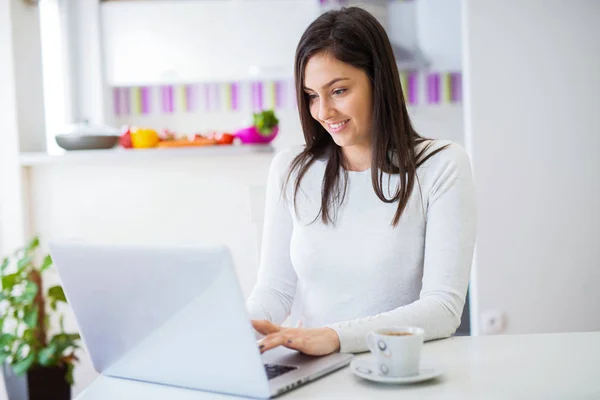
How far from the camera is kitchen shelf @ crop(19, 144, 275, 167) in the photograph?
3084 mm

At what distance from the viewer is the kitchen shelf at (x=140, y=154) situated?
308 cm

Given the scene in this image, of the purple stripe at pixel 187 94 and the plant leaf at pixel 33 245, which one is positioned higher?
the purple stripe at pixel 187 94

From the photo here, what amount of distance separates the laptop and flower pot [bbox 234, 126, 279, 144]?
204cm

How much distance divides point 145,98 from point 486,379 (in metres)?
5.26

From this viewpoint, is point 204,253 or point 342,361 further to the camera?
point 342,361

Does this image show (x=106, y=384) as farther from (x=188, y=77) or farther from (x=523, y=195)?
(x=188, y=77)

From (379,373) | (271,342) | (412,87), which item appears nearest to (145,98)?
(412,87)

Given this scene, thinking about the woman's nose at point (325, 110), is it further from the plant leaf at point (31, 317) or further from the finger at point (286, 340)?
the plant leaf at point (31, 317)

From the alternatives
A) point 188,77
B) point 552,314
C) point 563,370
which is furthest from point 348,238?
point 188,77

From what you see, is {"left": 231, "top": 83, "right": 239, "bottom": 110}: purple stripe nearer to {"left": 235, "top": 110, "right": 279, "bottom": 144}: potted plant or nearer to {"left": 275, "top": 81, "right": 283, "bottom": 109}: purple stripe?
{"left": 275, "top": 81, "right": 283, "bottom": 109}: purple stripe

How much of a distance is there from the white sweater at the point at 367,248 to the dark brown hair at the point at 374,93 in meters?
0.02

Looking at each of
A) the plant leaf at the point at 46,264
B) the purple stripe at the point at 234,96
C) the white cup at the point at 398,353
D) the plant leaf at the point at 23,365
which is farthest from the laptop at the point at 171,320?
the purple stripe at the point at 234,96

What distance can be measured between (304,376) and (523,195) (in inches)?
96.2

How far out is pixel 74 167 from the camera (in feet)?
10.5
